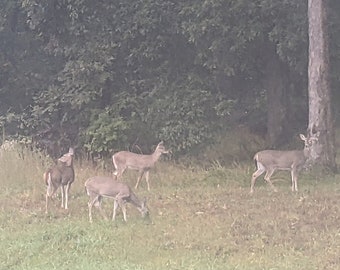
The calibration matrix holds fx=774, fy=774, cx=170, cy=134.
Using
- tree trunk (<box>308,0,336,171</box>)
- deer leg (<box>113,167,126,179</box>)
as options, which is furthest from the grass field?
tree trunk (<box>308,0,336,171</box>)

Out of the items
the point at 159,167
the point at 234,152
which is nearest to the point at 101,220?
the point at 159,167

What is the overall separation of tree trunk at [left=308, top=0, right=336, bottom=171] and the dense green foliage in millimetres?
1624

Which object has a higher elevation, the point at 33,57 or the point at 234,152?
the point at 33,57

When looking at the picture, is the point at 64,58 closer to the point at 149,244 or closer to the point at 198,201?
the point at 198,201

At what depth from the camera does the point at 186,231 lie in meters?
10.0

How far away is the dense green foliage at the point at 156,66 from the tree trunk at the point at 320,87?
162 cm

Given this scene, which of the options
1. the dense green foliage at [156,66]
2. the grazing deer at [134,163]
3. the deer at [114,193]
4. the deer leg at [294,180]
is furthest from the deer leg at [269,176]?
the dense green foliage at [156,66]

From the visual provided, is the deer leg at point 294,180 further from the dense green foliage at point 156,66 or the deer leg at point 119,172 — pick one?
the dense green foliage at point 156,66

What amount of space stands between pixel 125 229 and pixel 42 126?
9.50 meters

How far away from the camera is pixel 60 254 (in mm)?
9242

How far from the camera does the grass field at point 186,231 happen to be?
28.8 ft

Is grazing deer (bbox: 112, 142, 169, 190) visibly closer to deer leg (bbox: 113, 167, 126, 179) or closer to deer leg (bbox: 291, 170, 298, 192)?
deer leg (bbox: 113, 167, 126, 179)

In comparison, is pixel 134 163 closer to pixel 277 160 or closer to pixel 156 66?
pixel 277 160

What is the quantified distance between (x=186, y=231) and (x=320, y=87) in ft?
19.4
